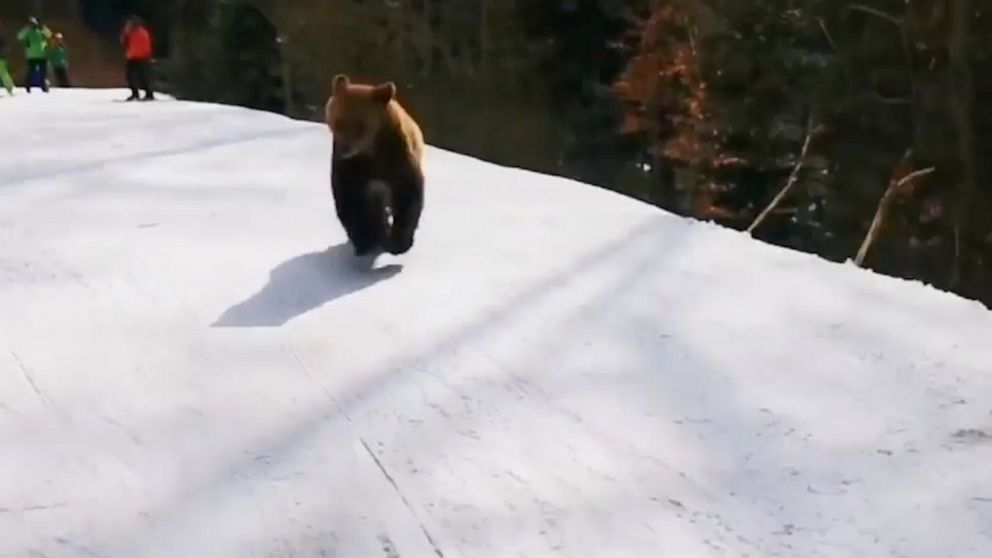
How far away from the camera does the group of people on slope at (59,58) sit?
13422 mm

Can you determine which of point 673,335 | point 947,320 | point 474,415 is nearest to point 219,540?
point 474,415

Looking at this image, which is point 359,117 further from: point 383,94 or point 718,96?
point 718,96

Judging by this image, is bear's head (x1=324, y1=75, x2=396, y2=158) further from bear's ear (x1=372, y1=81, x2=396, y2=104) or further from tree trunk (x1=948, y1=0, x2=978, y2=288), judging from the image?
tree trunk (x1=948, y1=0, x2=978, y2=288)

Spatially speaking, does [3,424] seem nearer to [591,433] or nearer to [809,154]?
[591,433]

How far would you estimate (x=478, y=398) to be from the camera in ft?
9.82

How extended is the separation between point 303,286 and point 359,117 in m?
0.64

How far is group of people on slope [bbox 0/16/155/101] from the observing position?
13.4 m

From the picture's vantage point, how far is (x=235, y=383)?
10.1 feet

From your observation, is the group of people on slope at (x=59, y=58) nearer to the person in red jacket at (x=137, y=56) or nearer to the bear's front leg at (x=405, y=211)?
the person in red jacket at (x=137, y=56)

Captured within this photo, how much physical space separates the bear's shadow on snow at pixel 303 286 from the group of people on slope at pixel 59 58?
9717 millimetres

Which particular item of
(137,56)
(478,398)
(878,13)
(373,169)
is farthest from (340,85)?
(878,13)

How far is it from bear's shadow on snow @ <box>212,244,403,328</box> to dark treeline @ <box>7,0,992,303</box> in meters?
4.48

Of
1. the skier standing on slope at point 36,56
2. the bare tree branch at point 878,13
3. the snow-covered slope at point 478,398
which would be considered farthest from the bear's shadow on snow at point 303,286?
the skier standing on slope at point 36,56

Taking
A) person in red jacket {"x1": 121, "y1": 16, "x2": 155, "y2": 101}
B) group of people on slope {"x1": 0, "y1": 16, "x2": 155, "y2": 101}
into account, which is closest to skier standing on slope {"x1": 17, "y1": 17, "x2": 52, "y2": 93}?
group of people on slope {"x1": 0, "y1": 16, "x2": 155, "y2": 101}
